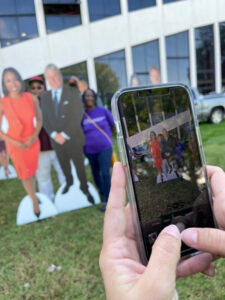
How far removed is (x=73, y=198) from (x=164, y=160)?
2394mm

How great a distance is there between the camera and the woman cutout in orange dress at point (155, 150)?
112 cm

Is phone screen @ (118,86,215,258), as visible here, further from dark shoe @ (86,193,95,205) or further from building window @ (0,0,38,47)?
building window @ (0,0,38,47)

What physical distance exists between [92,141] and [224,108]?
8082mm

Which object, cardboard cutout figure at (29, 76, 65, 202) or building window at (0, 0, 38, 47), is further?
cardboard cutout figure at (29, 76, 65, 202)

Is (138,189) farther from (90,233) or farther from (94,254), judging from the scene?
(90,233)

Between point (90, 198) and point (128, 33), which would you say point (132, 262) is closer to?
point (90, 198)

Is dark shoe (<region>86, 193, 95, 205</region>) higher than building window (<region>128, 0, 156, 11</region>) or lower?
lower

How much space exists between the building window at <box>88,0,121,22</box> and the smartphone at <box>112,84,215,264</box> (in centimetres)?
705

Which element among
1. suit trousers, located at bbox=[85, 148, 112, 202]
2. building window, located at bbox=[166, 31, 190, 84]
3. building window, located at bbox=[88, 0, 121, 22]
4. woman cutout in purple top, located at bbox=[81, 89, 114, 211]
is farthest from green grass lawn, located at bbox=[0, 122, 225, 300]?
building window, located at bbox=[166, 31, 190, 84]

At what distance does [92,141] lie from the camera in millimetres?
3041

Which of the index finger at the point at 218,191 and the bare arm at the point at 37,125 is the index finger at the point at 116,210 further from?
the bare arm at the point at 37,125

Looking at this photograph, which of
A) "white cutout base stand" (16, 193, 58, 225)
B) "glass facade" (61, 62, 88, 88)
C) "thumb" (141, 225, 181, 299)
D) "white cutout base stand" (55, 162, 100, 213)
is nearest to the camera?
"thumb" (141, 225, 181, 299)

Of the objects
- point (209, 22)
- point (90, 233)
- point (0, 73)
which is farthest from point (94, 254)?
point (209, 22)

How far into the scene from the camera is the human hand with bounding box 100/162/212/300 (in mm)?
820
